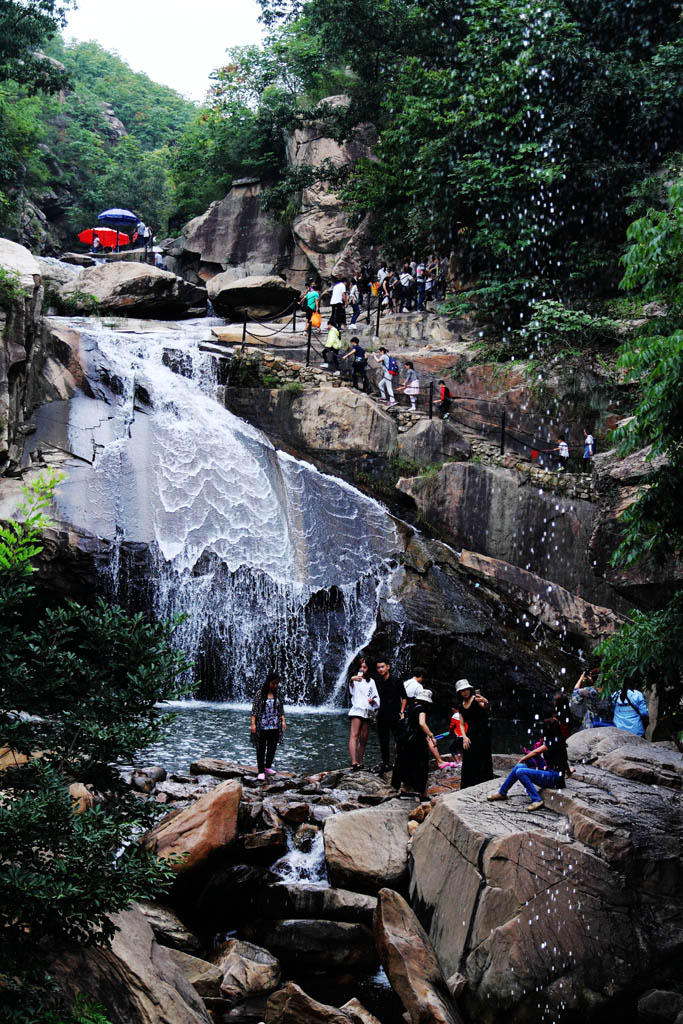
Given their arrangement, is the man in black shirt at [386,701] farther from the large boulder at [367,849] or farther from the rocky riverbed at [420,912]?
the large boulder at [367,849]

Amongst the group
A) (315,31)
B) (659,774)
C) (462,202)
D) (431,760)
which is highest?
(315,31)

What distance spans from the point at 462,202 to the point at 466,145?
166 cm

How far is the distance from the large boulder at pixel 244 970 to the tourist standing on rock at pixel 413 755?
2.78m

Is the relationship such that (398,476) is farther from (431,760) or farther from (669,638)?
(669,638)

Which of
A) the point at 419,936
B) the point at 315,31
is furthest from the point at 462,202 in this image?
the point at 419,936

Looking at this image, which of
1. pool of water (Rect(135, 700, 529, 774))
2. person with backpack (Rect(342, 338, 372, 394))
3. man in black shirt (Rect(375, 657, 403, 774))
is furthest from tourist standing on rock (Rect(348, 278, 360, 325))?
man in black shirt (Rect(375, 657, 403, 774))

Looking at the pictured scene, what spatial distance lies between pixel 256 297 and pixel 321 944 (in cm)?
2456

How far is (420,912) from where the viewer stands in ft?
23.5

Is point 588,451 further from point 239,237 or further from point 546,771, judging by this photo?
point 239,237

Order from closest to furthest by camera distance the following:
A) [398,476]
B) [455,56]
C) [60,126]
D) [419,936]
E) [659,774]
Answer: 1. [419,936]
2. [659,774]
3. [398,476]
4. [455,56]
5. [60,126]

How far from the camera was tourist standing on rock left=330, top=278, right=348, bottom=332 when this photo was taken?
2372 cm

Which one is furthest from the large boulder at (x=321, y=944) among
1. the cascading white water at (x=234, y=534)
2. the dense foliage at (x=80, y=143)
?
the dense foliage at (x=80, y=143)

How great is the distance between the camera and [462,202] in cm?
2195

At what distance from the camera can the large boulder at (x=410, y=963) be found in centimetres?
607
